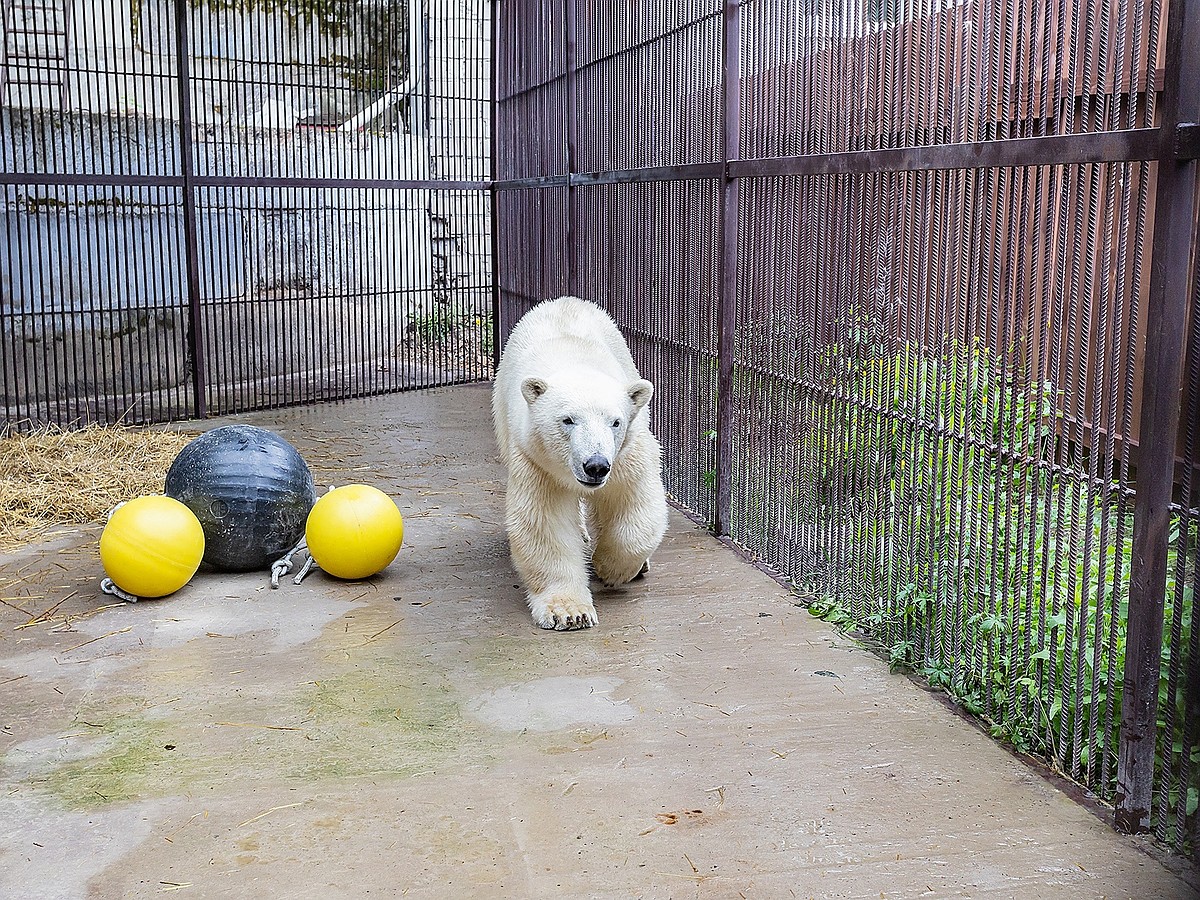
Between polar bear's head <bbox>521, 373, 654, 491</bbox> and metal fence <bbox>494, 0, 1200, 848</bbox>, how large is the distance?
785 millimetres

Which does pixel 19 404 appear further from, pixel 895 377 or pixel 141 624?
pixel 895 377

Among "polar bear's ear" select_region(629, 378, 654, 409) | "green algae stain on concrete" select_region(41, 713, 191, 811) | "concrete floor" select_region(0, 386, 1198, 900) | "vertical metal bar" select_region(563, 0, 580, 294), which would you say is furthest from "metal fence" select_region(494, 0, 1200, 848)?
"green algae stain on concrete" select_region(41, 713, 191, 811)

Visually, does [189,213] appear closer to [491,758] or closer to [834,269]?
[834,269]

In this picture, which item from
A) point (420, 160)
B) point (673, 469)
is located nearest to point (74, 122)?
point (420, 160)

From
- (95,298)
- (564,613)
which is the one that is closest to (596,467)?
(564,613)

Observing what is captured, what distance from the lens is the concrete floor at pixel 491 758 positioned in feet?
9.00

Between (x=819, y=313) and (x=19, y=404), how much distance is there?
642 cm

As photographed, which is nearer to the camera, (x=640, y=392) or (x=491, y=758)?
(x=491, y=758)

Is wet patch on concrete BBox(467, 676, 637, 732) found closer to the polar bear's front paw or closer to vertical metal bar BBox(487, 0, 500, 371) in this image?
the polar bear's front paw

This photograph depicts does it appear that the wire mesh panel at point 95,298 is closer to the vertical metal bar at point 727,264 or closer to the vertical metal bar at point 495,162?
the vertical metal bar at point 495,162

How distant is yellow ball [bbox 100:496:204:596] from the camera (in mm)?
4566

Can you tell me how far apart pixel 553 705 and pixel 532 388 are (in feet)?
3.93

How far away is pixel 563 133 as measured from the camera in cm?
782

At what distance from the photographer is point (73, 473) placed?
677 centimetres
